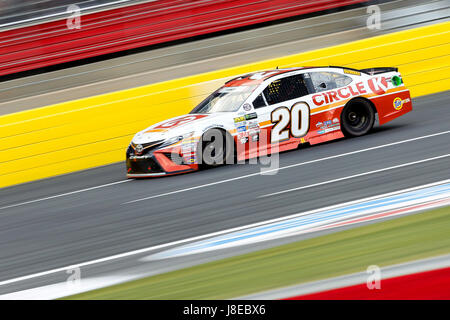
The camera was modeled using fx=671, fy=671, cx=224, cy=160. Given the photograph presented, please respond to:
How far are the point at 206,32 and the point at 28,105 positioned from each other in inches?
211

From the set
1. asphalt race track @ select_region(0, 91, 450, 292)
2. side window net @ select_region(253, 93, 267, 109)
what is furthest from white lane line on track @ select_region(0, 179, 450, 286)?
side window net @ select_region(253, 93, 267, 109)

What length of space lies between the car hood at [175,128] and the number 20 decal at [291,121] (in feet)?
2.78

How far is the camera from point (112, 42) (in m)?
17.7

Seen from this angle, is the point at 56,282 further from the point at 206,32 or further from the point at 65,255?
the point at 206,32

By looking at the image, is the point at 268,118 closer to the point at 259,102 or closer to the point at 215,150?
the point at 259,102

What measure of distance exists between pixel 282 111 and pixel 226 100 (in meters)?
0.89

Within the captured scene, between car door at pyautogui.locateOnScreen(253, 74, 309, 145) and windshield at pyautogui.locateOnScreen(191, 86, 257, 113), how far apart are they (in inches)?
9.3

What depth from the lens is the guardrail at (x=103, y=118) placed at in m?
11.5

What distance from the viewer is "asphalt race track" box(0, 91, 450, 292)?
6.73 meters

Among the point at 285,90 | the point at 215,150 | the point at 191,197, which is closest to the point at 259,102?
the point at 285,90

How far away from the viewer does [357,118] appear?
416 inches

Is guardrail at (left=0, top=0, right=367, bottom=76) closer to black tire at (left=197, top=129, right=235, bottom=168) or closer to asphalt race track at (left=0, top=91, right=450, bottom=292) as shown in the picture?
asphalt race track at (left=0, top=91, right=450, bottom=292)

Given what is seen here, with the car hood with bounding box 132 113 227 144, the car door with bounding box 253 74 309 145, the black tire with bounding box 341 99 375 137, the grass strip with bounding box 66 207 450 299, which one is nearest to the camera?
the grass strip with bounding box 66 207 450 299
